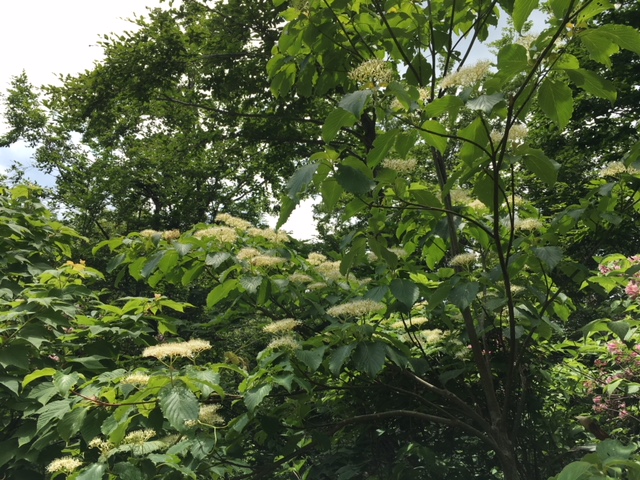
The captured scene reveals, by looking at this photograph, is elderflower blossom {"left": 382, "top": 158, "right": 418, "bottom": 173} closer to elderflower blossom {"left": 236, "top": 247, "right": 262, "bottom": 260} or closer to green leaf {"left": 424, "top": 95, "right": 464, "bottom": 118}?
green leaf {"left": 424, "top": 95, "right": 464, "bottom": 118}

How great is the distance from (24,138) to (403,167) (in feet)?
61.6

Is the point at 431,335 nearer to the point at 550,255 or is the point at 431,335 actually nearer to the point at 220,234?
the point at 550,255

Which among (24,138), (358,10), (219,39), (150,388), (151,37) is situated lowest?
(150,388)

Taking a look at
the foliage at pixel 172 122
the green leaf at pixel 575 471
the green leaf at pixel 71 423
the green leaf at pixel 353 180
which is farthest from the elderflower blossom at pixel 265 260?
the foliage at pixel 172 122

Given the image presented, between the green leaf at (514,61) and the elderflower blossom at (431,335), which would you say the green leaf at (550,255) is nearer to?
the green leaf at (514,61)

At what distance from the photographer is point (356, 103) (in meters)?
1.26

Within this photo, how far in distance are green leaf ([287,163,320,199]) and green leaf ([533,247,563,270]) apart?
2.68ft

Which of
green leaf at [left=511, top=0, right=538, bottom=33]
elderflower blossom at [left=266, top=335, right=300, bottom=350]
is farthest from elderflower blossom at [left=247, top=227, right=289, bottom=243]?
green leaf at [left=511, top=0, right=538, bottom=33]

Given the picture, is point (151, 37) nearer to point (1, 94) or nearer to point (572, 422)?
point (572, 422)

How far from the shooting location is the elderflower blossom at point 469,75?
55.8 inches

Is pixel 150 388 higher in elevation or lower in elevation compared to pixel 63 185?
lower

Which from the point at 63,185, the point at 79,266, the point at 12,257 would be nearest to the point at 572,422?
the point at 79,266

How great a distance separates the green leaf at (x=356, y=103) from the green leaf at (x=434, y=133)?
195 mm

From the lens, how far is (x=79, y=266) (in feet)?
9.85
